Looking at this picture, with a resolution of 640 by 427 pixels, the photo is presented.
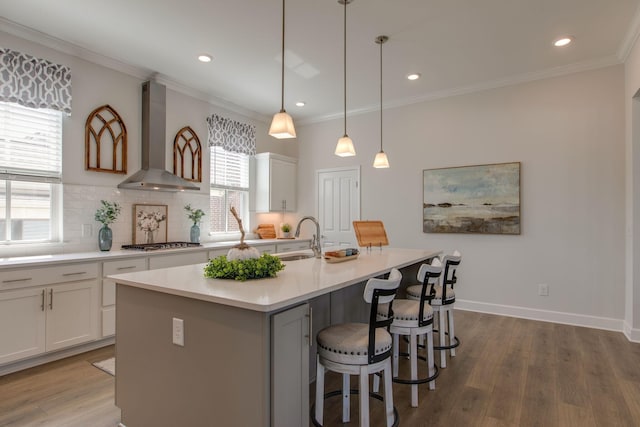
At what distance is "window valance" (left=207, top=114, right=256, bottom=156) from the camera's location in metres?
5.20

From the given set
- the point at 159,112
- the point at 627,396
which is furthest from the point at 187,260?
the point at 627,396

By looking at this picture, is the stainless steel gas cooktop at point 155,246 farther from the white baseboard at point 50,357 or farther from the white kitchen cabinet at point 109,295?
the white baseboard at point 50,357

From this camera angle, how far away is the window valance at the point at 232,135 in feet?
17.0

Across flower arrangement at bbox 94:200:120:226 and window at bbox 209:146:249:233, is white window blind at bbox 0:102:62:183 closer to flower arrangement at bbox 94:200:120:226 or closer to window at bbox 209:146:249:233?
flower arrangement at bbox 94:200:120:226

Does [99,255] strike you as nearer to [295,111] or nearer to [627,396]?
[295,111]

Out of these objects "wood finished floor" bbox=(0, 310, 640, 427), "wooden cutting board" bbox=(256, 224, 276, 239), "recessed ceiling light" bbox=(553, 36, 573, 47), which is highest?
"recessed ceiling light" bbox=(553, 36, 573, 47)

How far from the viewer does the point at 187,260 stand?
4195mm

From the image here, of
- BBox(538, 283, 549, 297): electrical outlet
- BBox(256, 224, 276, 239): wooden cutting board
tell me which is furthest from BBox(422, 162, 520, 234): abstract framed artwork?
BBox(256, 224, 276, 239): wooden cutting board

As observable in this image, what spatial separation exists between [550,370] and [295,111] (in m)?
4.85

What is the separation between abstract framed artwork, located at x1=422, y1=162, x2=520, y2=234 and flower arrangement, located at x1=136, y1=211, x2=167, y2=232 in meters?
3.61

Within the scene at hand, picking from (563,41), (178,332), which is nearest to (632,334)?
(563,41)

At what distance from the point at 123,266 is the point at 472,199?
425 cm

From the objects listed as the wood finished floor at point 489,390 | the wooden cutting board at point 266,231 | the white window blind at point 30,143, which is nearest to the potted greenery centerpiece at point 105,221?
the white window blind at point 30,143

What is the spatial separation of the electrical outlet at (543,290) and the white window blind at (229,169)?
14.6ft
